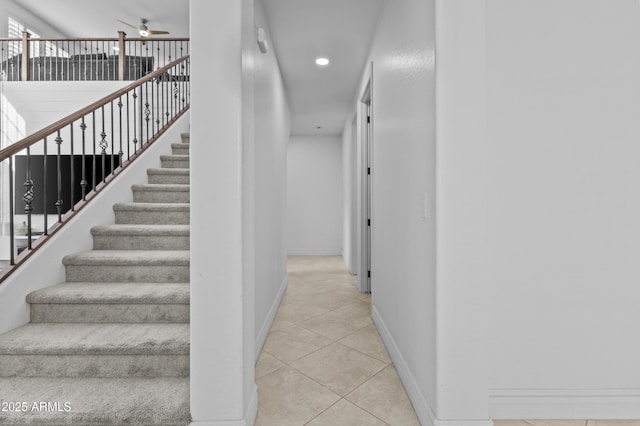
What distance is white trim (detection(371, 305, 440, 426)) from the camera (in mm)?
1392

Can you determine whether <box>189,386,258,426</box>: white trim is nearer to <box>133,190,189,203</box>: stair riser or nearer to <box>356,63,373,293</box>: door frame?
<box>133,190,189,203</box>: stair riser

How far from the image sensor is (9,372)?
1.56 metres

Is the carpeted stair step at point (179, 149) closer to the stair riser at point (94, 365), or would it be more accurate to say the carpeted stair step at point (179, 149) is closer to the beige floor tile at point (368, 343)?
the stair riser at point (94, 365)

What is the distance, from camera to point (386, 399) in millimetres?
1681

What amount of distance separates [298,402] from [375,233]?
1570 millimetres

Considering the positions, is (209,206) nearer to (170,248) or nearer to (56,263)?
(170,248)

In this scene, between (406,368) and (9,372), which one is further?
(406,368)

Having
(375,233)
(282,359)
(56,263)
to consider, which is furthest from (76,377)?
(375,233)

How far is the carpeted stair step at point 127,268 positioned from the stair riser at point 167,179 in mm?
1363

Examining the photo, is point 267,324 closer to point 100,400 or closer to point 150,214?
point 100,400

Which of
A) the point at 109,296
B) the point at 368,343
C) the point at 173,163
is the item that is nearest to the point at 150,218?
the point at 109,296

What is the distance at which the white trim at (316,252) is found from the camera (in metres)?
6.76
